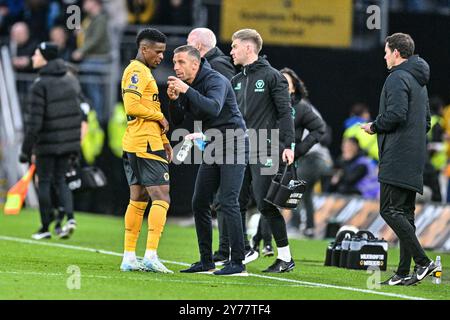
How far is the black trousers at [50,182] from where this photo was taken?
15.6 metres

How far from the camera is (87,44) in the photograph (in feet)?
72.7

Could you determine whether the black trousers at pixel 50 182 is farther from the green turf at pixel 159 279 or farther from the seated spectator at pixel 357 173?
the seated spectator at pixel 357 173

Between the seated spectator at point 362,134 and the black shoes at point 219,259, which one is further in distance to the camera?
the seated spectator at point 362,134

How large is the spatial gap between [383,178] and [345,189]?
344 inches

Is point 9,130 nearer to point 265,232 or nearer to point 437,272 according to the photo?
point 265,232

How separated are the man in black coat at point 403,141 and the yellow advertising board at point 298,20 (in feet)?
32.2

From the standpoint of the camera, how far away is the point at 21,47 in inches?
918

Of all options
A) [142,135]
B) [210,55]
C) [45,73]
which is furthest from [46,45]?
[142,135]

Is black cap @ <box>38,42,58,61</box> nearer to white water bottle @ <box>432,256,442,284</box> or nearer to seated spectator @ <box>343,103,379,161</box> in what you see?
seated spectator @ <box>343,103,379,161</box>

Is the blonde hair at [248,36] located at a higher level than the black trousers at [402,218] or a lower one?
higher

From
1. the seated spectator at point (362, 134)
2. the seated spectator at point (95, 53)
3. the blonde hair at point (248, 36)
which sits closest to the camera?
the blonde hair at point (248, 36)

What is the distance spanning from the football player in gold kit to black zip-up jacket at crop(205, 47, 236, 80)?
130 cm

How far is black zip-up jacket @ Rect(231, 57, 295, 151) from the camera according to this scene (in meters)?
11.9

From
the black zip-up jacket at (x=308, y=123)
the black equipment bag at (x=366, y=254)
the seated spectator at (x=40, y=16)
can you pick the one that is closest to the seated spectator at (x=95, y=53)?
the seated spectator at (x=40, y=16)
